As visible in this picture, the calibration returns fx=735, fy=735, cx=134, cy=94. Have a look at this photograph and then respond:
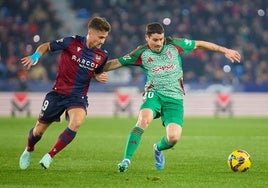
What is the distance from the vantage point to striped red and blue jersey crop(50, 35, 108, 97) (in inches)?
418

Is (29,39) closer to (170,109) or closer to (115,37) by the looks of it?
(115,37)

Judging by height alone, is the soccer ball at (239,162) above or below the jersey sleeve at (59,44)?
below

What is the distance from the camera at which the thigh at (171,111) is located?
10.6 m

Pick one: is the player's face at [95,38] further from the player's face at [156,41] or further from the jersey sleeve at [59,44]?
the player's face at [156,41]

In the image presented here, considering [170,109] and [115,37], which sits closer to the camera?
[170,109]

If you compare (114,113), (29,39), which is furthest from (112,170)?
(29,39)

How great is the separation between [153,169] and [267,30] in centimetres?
2230

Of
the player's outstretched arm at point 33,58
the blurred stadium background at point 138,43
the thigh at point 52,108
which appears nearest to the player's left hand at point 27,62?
the player's outstretched arm at point 33,58

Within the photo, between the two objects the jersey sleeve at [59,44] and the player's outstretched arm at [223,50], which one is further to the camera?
the jersey sleeve at [59,44]

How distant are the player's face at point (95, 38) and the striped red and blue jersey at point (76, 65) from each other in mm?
85

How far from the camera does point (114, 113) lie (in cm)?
2888

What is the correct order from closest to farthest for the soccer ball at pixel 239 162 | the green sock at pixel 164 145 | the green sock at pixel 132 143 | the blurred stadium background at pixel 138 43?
the green sock at pixel 132 143 < the soccer ball at pixel 239 162 < the green sock at pixel 164 145 < the blurred stadium background at pixel 138 43

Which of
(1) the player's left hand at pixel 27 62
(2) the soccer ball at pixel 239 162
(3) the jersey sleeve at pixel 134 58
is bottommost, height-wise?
(2) the soccer ball at pixel 239 162

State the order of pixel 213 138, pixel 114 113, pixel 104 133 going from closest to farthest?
1. pixel 213 138
2. pixel 104 133
3. pixel 114 113
